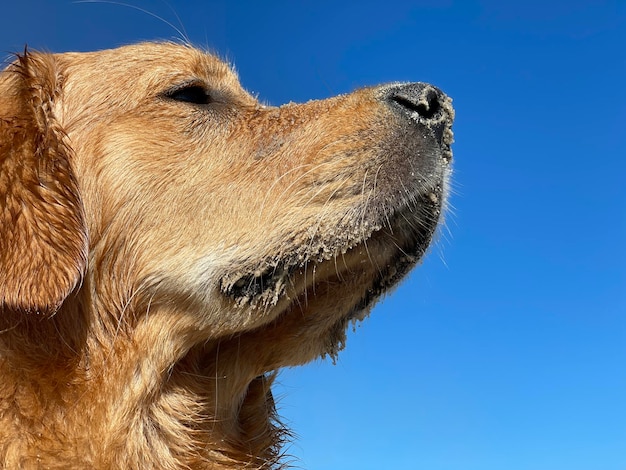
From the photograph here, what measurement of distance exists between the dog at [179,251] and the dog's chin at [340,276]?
0.01 meters

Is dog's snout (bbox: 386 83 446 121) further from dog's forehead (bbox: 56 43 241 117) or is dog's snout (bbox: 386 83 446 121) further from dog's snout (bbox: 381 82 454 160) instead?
dog's forehead (bbox: 56 43 241 117)

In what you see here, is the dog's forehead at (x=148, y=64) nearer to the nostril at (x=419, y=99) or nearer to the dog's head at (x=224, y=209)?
the dog's head at (x=224, y=209)

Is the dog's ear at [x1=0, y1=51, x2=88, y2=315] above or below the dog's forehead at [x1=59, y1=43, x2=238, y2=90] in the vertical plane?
below

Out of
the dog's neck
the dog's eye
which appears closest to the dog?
the dog's neck

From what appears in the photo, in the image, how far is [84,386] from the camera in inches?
148

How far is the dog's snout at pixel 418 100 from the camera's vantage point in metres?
4.04

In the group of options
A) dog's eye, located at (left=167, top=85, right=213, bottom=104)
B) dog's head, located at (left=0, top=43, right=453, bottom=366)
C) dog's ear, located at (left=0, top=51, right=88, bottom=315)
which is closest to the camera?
dog's ear, located at (left=0, top=51, right=88, bottom=315)

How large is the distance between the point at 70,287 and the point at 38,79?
1440 mm

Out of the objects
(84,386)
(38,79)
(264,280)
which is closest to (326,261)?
(264,280)

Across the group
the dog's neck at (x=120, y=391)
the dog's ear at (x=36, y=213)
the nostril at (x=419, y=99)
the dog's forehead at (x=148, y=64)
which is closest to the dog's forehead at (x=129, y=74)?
the dog's forehead at (x=148, y=64)

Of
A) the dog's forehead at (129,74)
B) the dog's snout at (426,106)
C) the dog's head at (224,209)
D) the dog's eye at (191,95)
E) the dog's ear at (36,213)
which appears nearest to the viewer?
the dog's ear at (36,213)

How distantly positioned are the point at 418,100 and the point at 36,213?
2.15 metres

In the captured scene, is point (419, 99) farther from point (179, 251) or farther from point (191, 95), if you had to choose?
point (179, 251)

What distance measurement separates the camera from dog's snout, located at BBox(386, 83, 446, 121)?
13.2 feet
